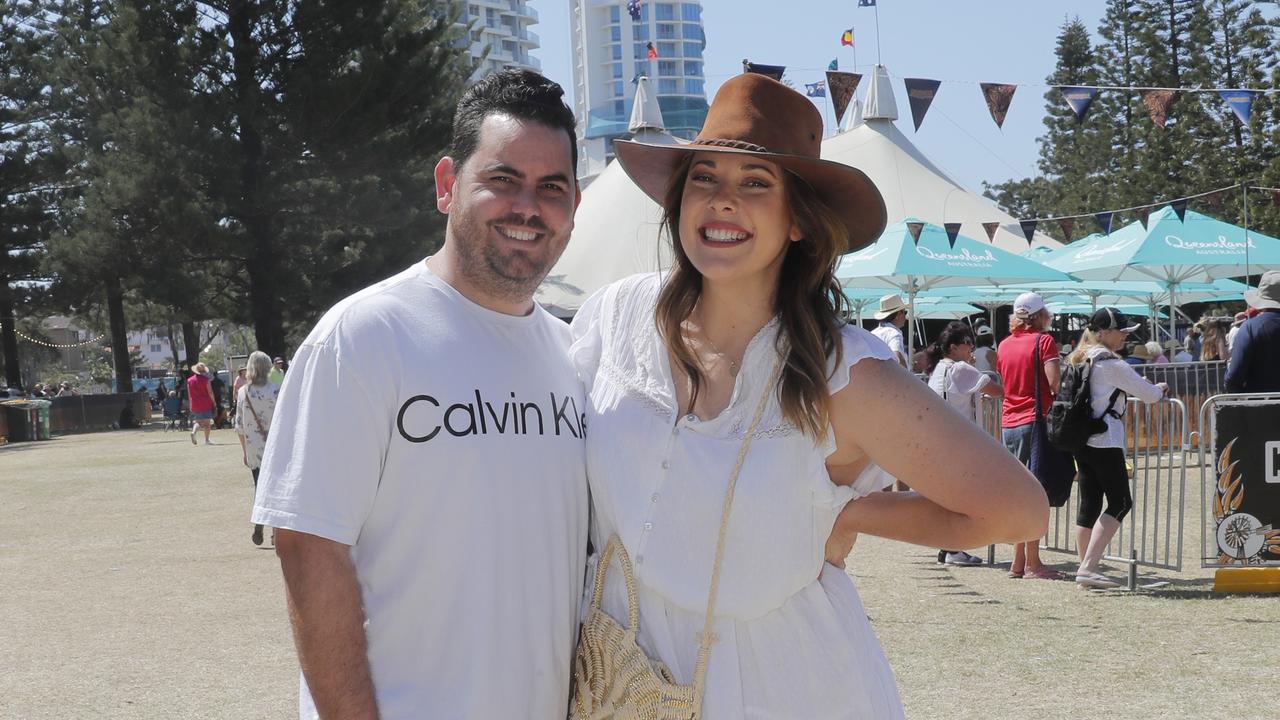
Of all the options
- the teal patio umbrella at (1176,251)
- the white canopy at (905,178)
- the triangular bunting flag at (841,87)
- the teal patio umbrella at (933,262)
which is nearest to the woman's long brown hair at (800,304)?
the teal patio umbrella at (933,262)

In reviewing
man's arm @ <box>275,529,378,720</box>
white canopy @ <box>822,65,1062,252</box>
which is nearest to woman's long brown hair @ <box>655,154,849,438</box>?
man's arm @ <box>275,529,378,720</box>

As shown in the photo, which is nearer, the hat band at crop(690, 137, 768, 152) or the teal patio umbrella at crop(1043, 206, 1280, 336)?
the hat band at crop(690, 137, 768, 152)

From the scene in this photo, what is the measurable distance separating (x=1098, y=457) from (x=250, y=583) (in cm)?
623

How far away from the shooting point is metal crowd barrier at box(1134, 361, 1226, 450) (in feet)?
50.4

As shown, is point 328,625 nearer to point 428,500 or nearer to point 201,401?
point 428,500

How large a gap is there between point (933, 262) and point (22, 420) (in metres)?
27.1

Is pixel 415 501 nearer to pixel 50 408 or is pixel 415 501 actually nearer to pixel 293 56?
pixel 293 56

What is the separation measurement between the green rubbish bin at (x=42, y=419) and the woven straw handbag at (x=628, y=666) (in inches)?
1360

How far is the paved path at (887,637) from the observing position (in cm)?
590

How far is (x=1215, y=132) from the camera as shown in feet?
121

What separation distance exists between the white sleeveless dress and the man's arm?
0.48 metres

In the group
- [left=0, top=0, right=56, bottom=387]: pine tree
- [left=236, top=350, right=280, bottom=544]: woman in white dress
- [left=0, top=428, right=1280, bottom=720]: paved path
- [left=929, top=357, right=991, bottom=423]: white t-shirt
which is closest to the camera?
[left=0, top=428, right=1280, bottom=720]: paved path

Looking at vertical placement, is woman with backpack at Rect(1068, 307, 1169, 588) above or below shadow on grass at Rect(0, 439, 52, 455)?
above

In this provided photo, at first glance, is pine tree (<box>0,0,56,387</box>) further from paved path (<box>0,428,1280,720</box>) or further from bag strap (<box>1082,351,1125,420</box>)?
bag strap (<box>1082,351,1125,420</box>)
